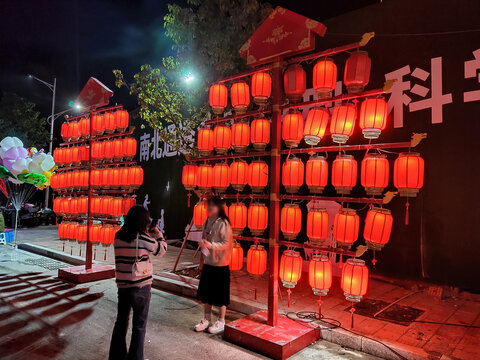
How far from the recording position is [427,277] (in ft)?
23.0

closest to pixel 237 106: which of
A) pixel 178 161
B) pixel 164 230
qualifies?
pixel 178 161

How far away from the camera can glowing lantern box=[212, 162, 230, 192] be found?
253 inches

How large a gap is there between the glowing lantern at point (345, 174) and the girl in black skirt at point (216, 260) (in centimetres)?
181

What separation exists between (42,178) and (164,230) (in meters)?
5.25

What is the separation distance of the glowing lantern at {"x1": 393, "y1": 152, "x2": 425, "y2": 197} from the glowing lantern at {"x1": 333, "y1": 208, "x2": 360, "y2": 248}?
2.39ft

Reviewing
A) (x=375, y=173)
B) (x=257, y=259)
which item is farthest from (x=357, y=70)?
(x=257, y=259)

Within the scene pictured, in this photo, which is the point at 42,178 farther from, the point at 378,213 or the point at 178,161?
the point at 378,213

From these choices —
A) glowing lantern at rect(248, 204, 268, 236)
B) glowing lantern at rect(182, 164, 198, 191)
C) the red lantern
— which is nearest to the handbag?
glowing lantern at rect(248, 204, 268, 236)

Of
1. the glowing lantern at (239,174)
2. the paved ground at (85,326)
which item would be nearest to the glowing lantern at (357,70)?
the glowing lantern at (239,174)

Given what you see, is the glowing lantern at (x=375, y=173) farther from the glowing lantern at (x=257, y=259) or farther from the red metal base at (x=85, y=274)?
the red metal base at (x=85, y=274)

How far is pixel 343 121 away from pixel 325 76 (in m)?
0.81

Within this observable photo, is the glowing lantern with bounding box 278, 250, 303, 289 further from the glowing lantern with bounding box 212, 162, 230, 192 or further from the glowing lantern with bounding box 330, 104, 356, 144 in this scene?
the glowing lantern with bounding box 330, 104, 356, 144

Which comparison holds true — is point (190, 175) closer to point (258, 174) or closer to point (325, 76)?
point (258, 174)

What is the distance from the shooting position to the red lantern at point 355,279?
191 inches
